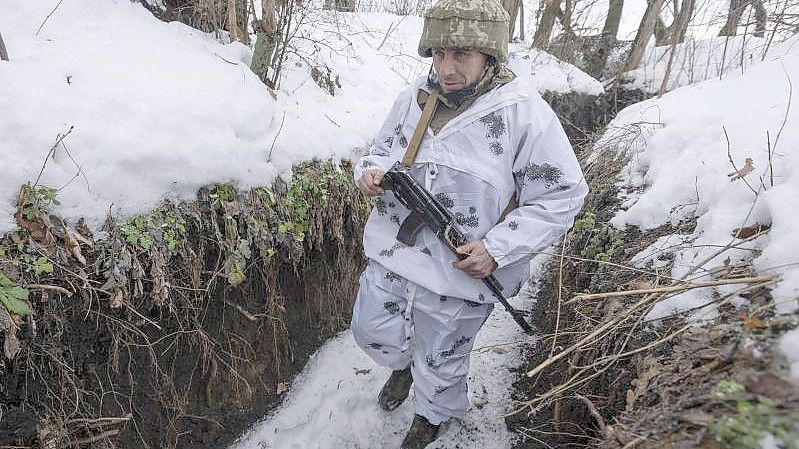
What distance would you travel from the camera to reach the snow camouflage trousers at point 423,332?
2.15 m

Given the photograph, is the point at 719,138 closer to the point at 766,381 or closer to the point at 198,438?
the point at 766,381

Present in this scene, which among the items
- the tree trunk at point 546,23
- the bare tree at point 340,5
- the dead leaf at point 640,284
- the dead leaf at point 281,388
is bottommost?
the dead leaf at point 281,388

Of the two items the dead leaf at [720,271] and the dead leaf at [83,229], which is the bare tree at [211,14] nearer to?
the dead leaf at [83,229]

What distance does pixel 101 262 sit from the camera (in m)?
1.89

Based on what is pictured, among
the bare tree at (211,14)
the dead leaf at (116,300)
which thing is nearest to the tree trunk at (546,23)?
the bare tree at (211,14)

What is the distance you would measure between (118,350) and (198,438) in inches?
33.4

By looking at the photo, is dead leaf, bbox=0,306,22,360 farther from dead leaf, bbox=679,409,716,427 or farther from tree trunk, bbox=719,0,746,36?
tree trunk, bbox=719,0,746,36

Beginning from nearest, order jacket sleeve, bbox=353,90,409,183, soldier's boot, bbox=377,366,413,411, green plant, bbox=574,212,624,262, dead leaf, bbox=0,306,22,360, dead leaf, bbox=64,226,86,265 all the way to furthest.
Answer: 1. dead leaf, bbox=0,306,22,360
2. dead leaf, bbox=64,226,86,265
3. jacket sleeve, bbox=353,90,409,183
4. green plant, bbox=574,212,624,262
5. soldier's boot, bbox=377,366,413,411

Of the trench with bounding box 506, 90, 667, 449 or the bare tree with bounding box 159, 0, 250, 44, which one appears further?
the bare tree with bounding box 159, 0, 250, 44

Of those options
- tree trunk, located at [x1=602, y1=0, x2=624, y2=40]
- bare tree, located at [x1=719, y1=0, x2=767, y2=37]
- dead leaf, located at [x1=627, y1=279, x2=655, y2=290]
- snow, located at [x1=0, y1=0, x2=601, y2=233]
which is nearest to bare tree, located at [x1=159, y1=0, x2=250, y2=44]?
snow, located at [x1=0, y1=0, x2=601, y2=233]

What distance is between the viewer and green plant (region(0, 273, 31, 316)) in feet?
5.03

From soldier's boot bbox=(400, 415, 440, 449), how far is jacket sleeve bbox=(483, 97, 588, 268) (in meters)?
1.13

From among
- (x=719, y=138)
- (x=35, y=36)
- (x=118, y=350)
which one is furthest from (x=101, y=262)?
(x=719, y=138)

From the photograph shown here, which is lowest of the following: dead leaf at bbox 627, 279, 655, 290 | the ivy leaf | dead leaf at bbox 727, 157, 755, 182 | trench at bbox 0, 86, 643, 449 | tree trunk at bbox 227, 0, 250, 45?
trench at bbox 0, 86, 643, 449
